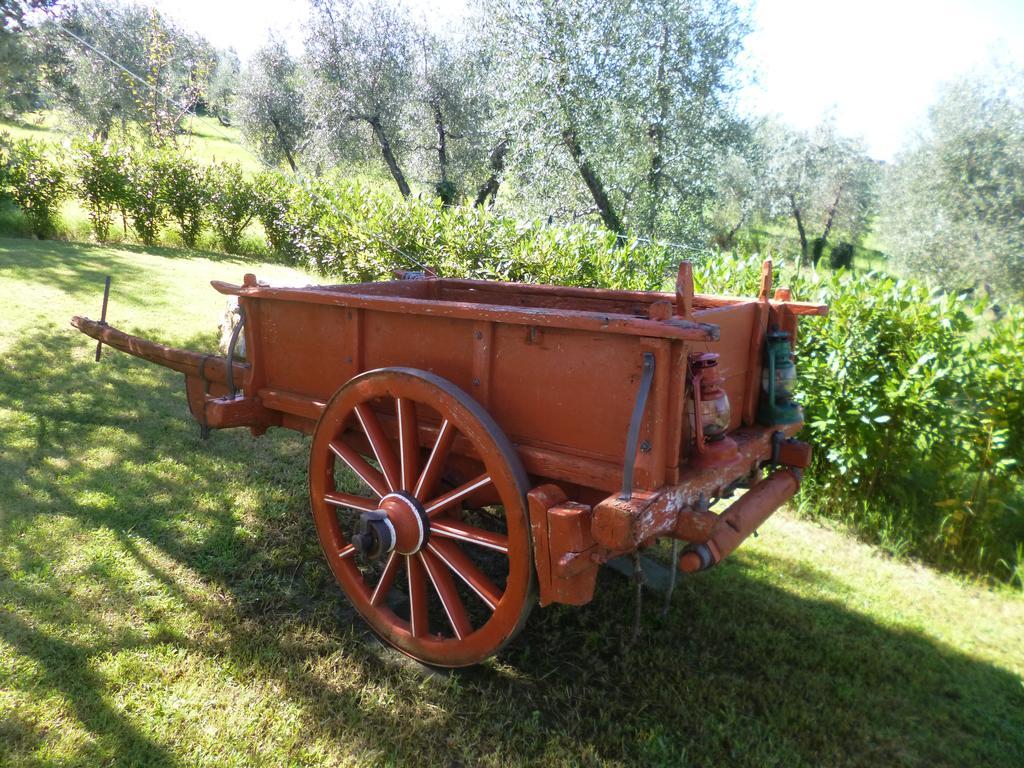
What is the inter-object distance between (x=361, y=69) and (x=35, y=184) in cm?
896

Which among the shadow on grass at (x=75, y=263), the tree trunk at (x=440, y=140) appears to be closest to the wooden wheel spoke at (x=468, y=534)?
the shadow on grass at (x=75, y=263)

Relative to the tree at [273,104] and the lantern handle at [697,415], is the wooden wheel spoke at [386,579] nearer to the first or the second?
the lantern handle at [697,415]

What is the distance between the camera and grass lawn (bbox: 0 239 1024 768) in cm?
241

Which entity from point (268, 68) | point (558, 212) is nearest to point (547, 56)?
point (558, 212)

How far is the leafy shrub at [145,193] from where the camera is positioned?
12.4 metres

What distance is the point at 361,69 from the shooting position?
58.3 feet

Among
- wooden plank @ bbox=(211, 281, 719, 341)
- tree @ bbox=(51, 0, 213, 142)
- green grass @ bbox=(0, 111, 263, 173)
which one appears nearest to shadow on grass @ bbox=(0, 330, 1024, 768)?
wooden plank @ bbox=(211, 281, 719, 341)

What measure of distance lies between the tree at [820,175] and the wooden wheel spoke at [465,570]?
29.4 m

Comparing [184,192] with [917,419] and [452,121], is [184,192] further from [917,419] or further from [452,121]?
[917,419]

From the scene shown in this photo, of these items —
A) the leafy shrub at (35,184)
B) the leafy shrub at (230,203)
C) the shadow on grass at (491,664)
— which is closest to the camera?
the shadow on grass at (491,664)

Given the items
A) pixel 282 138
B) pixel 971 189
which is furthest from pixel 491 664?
pixel 282 138

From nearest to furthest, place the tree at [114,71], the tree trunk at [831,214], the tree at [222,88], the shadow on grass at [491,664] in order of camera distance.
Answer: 1. the shadow on grass at [491,664]
2. the tree at [114,71]
3. the tree at [222,88]
4. the tree trunk at [831,214]

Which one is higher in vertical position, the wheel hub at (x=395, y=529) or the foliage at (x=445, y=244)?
the foliage at (x=445, y=244)

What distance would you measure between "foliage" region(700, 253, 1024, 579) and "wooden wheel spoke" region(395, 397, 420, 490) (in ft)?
9.76
